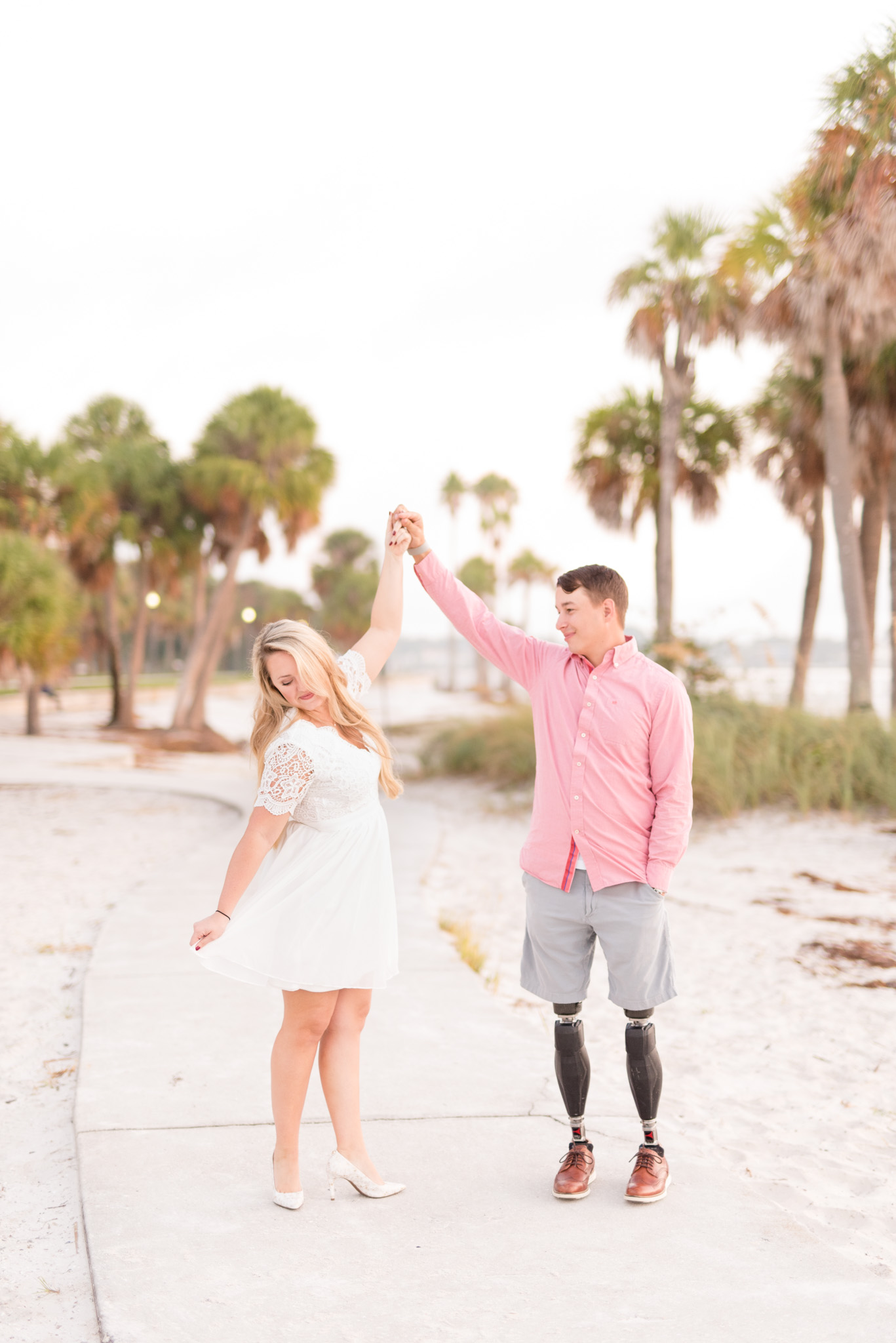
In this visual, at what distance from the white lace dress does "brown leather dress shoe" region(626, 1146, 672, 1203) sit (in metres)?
Result: 0.92

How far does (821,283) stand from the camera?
45.3ft

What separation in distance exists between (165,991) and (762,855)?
601 centimetres

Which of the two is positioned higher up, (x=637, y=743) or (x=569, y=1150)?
(x=637, y=743)

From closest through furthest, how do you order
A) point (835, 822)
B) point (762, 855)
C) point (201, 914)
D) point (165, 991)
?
point (165, 991), point (201, 914), point (762, 855), point (835, 822)

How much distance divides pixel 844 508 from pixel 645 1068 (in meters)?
12.8

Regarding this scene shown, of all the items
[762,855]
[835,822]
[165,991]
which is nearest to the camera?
[165,991]

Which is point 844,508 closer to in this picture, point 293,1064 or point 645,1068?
point 645,1068

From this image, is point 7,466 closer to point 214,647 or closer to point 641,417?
point 214,647

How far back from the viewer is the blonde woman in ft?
8.89

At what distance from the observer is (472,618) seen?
3.33 meters

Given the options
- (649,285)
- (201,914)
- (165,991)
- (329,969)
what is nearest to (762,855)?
(201,914)

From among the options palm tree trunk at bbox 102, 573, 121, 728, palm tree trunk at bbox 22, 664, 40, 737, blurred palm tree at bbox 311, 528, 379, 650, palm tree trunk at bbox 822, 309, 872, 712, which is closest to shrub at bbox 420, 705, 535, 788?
palm tree trunk at bbox 822, 309, 872, 712

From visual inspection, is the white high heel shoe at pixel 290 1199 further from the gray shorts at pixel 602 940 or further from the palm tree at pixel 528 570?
the palm tree at pixel 528 570

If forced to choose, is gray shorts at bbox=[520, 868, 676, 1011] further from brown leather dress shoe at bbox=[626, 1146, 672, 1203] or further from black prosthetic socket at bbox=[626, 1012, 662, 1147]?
brown leather dress shoe at bbox=[626, 1146, 672, 1203]
